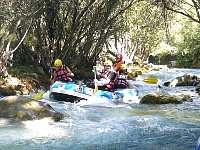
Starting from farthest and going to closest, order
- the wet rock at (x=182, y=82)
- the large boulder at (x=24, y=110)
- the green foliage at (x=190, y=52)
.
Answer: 1. the green foliage at (x=190, y=52)
2. the wet rock at (x=182, y=82)
3. the large boulder at (x=24, y=110)

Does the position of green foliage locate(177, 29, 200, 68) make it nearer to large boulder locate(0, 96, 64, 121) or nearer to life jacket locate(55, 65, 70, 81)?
life jacket locate(55, 65, 70, 81)

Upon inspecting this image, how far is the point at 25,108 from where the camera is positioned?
8.31 m

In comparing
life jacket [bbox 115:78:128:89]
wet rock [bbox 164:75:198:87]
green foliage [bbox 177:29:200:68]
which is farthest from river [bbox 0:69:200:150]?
green foliage [bbox 177:29:200:68]

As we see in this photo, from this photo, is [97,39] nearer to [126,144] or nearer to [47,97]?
[47,97]

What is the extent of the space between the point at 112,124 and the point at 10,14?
578cm

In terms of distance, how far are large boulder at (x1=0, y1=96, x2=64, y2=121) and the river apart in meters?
0.19

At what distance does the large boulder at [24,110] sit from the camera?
8.12 metres

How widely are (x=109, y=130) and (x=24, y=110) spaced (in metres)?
1.90

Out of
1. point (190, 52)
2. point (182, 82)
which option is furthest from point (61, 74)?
point (190, 52)

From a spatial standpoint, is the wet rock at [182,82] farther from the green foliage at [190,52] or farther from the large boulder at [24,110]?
the green foliage at [190,52]

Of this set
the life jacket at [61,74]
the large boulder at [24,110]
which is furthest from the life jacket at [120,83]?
the large boulder at [24,110]

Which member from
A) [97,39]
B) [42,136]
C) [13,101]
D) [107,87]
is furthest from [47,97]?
[97,39]

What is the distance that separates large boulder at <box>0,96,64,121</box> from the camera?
812 centimetres

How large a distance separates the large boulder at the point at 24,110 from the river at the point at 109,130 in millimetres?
187
